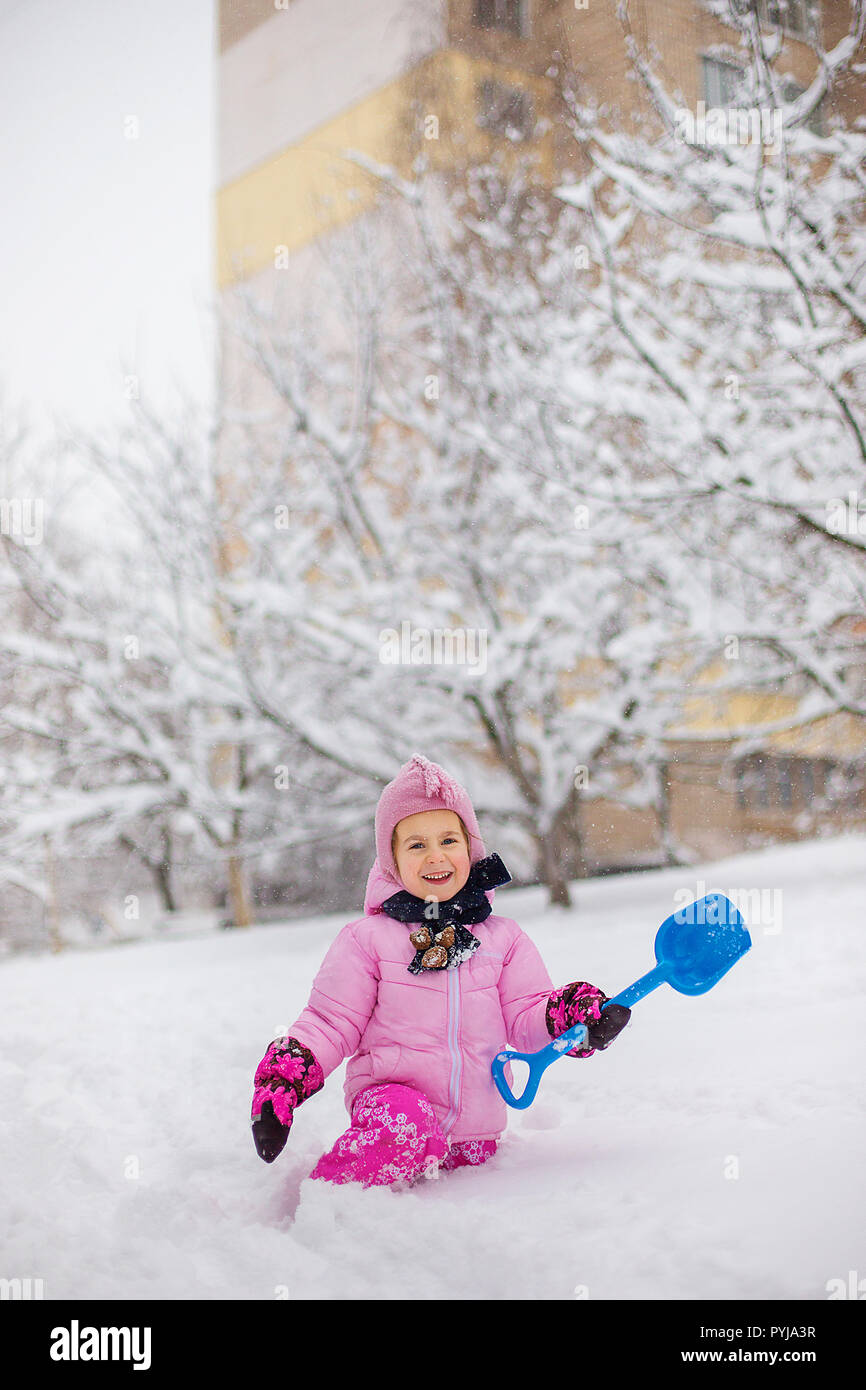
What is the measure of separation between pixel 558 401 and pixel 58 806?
2.99 m

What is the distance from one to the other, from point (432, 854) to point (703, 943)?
403 mm

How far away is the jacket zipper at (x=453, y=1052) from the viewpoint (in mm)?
1475

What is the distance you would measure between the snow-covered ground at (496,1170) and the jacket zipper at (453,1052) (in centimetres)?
7

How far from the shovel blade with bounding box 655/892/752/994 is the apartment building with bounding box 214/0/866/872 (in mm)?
3191

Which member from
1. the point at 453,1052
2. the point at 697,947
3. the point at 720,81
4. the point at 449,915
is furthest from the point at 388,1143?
the point at 720,81

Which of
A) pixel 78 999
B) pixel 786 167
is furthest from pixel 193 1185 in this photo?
pixel 786 167

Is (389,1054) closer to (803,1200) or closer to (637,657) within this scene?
(803,1200)

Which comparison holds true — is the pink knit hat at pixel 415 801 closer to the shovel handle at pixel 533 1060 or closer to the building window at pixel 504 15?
the shovel handle at pixel 533 1060

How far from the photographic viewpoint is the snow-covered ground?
1156 mm

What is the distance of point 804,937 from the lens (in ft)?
9.55

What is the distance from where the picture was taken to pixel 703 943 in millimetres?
1358

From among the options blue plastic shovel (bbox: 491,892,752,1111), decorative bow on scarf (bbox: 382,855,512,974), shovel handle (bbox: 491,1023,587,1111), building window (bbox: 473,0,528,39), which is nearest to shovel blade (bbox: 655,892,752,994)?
blue plastic shovel (bbox: 491,892,752,1111)

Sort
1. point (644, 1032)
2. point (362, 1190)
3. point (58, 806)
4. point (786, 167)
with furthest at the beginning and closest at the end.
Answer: point (58, 806) → point (786, 167) → point (644, 1032) → point (362, 1190)

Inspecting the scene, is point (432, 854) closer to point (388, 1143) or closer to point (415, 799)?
point (415, 799)
